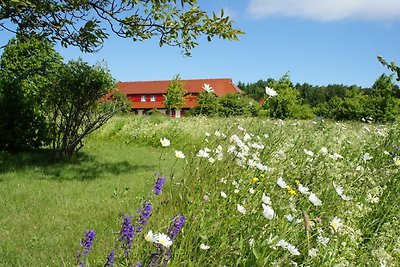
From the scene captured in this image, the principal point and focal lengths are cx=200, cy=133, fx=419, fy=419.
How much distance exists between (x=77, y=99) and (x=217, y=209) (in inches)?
222

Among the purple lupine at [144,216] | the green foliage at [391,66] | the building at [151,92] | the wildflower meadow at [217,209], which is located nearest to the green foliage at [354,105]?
the green foliage at [391,66]

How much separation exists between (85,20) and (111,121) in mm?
7736

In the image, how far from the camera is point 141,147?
11078mm

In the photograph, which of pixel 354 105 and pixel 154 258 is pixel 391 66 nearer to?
pixel 154 258

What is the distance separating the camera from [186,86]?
62.0 m

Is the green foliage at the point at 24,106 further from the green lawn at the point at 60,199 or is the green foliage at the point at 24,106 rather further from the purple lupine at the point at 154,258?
the purple lupine at the point at 154,258

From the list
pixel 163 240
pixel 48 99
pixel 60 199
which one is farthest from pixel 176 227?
pixel 48 99

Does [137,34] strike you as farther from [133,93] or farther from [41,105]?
[133,93]

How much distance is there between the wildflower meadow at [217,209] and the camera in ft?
7.93

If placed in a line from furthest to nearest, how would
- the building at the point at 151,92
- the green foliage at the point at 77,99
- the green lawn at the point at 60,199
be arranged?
the building at the point at 151,92 < the green foliage at the point at 77,99 < the green lawn at the point at 60,199

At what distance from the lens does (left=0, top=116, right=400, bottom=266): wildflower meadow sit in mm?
2416

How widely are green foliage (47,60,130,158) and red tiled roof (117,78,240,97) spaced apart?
51139mm

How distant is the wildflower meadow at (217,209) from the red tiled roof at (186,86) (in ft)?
174

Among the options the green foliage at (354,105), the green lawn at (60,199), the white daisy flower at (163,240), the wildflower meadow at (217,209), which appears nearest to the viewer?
the white daisy flower at (163,240)
